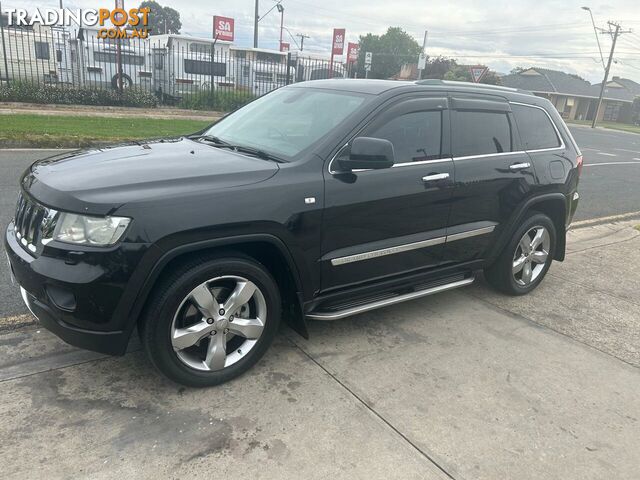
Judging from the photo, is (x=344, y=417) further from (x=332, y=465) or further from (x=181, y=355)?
(x=181, y=355)

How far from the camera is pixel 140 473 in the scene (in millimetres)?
2418

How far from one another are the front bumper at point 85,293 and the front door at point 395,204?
1.22m

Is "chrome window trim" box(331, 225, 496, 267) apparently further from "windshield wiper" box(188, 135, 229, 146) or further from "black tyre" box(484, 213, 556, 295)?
"windshield wiper" box(188, 135, 229, 146)

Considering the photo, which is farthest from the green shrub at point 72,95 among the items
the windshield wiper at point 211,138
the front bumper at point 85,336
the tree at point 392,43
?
the tree at point 392,43

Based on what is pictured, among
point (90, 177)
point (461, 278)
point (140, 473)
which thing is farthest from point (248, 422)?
point (461, 278)

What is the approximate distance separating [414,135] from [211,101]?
645 inches

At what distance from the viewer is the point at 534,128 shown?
4652 millimetres

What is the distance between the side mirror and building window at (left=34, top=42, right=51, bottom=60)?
66.3 ft

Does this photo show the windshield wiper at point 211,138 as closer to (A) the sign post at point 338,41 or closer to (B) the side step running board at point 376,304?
(B) the side step running board at point 376,304

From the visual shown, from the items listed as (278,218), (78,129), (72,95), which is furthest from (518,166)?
(72,95)

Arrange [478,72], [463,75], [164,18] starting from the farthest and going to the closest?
1. [164,18]
2. [463,75]
3. [478,72]

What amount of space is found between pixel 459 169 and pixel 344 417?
203 centimetres

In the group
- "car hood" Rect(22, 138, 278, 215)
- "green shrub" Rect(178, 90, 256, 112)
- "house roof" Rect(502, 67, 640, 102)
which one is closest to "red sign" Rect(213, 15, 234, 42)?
"green shrub" Rect(178, 90, 256, 112)

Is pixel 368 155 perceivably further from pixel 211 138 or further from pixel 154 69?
pixel 154 69
